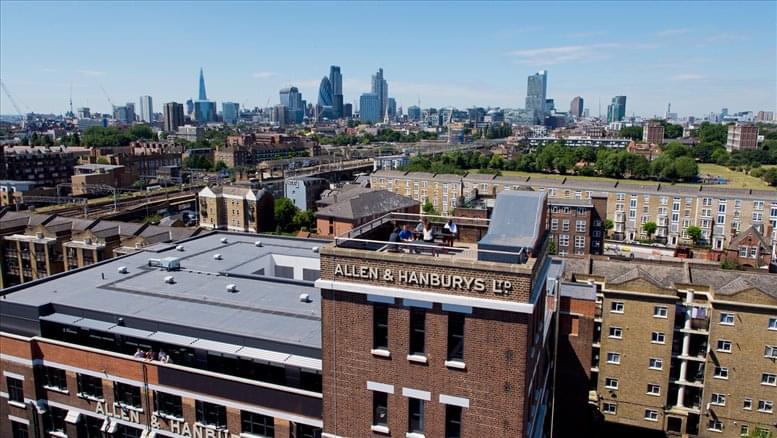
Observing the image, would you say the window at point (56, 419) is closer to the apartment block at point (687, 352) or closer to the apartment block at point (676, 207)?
the apartment block at point (687, 352)

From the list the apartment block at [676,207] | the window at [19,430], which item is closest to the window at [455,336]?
the window at [19,430]

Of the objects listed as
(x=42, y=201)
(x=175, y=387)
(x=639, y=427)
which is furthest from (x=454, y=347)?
(x=42, y=201)

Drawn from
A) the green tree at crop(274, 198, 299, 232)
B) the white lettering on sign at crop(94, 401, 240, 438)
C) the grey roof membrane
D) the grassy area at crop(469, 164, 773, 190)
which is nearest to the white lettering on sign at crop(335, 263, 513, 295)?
the grey roof membrane

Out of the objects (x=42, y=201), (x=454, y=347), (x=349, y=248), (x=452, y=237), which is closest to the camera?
(x=454, y=347)

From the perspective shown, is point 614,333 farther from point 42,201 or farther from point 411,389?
point 42,201

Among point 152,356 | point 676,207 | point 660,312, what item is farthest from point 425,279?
point 676,207
